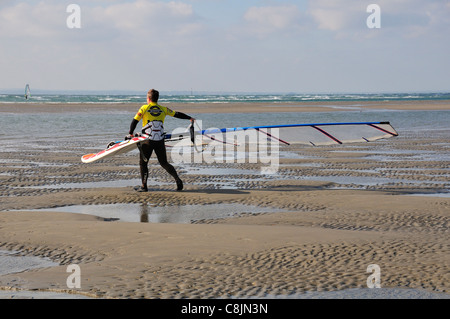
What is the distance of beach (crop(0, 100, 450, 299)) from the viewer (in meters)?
5.17

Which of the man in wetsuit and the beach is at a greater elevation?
the man in wetsuit

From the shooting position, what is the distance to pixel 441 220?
7836 mm

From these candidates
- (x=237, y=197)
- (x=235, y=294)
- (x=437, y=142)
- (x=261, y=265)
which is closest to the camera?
(x=235, y=294)

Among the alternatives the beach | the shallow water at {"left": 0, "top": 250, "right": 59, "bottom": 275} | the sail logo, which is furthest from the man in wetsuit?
the shallow water at {"left": 0, "top": 250, "right": 59, "bottom": 275}

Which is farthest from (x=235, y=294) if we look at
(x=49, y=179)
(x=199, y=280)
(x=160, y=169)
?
(x=160, y=169)

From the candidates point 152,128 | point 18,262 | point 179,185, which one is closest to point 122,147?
point 152,128

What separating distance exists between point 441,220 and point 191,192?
4193 millimetres

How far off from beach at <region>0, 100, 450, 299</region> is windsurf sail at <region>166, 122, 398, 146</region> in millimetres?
693

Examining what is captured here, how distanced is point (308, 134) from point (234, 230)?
593 cm

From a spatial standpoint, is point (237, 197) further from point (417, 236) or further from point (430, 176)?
point (430, 176)

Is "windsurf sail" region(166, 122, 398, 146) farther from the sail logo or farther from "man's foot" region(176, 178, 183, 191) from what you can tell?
"man's foot" region(176, 178, 183, 191)
